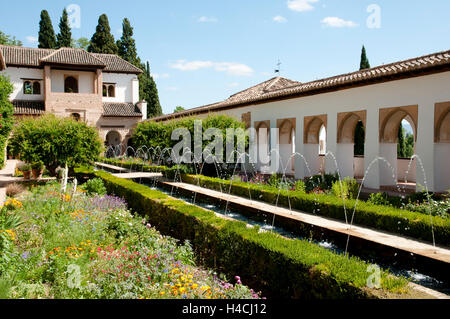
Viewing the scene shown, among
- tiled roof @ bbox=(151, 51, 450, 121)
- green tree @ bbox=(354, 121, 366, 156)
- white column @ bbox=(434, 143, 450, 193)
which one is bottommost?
white column @ bbox=(434, 143, 450, 193)

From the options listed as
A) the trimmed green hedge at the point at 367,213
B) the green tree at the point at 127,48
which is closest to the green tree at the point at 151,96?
the green tree at the point at 127,48

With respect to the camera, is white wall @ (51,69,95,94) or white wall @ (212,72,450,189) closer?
white wall @ (212,72,450,189)

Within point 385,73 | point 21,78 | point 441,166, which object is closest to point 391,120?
point 385,73

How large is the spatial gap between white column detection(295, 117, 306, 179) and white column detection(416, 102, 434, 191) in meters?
5.30

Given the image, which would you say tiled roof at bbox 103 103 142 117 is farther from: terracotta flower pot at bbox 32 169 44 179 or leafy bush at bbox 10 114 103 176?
leafy bush at bbox 10 114 103 176

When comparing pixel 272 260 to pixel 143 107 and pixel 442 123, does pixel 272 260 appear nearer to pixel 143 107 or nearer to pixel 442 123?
pixel 442 123

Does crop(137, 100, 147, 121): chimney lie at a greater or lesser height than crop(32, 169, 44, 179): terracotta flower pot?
greater

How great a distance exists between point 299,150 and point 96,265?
1154 cm

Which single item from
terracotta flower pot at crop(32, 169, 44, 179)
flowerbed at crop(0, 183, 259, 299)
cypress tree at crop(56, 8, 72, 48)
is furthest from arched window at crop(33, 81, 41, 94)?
flowerbed at crop(0, 183, 259, 299)

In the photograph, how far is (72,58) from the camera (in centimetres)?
2808

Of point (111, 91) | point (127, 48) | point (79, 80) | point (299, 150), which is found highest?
point (127, 48)

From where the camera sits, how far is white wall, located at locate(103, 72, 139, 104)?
31594 millimetres
